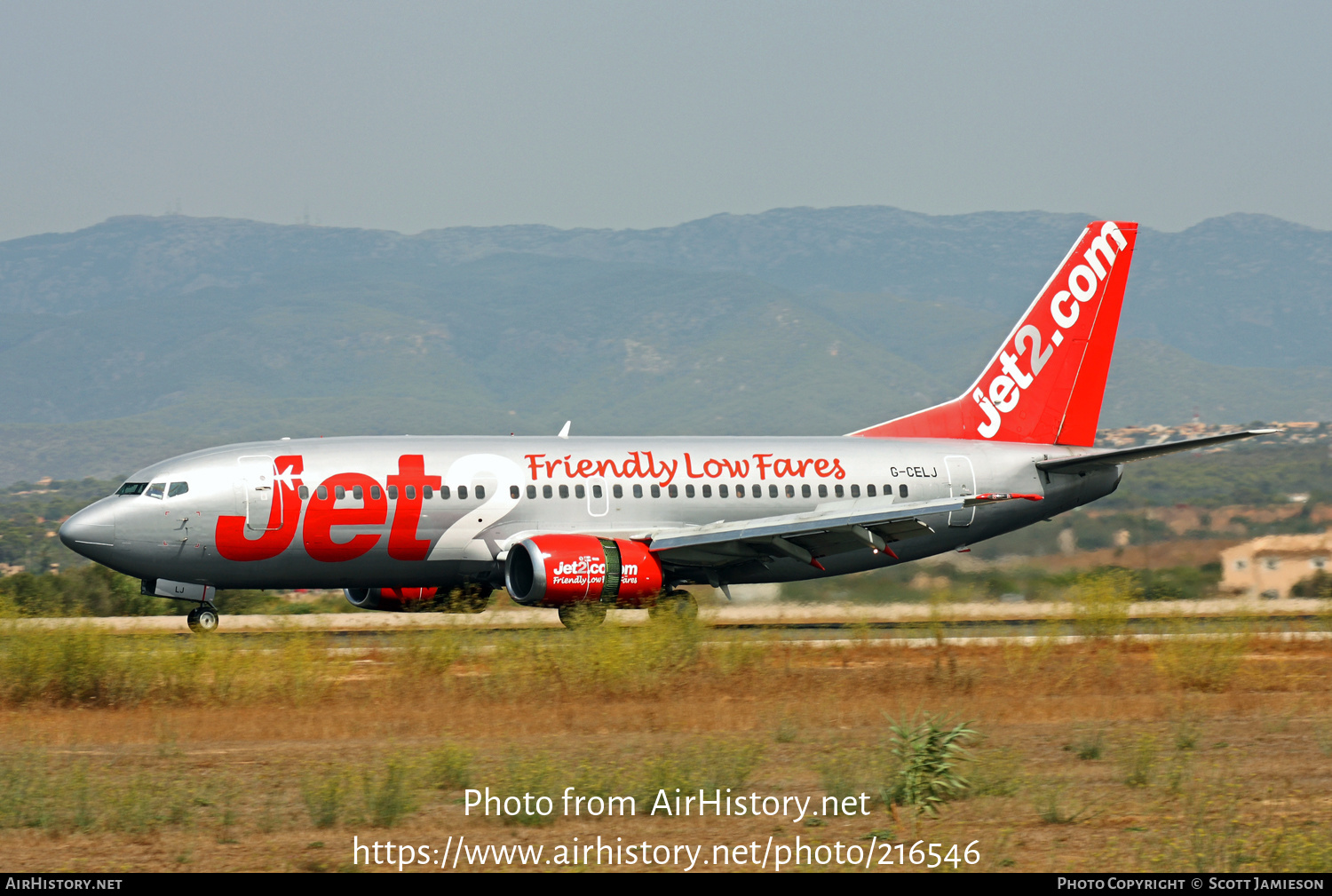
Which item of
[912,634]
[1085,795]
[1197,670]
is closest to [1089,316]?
[912,634]

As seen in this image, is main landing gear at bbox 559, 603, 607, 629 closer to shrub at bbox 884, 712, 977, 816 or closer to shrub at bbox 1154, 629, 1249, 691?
shrub at bbox 1154, 629, 1249, 691

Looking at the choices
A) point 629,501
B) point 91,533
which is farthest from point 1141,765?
point 91,533

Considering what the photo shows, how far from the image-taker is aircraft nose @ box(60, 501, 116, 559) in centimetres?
2878

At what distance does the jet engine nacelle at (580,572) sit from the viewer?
1133 inches

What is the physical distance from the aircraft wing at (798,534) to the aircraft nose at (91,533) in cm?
1018

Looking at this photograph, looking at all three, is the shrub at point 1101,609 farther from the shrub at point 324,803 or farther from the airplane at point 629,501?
the shrub at point 324,803

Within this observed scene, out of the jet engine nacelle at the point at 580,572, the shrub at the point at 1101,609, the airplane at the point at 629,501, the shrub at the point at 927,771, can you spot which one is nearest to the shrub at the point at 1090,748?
the shrub at the point at 927,771

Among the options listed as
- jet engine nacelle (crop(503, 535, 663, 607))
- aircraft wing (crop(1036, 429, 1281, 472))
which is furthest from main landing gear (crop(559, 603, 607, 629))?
aircraft wing (crop(1036, 429, 1281, 472))

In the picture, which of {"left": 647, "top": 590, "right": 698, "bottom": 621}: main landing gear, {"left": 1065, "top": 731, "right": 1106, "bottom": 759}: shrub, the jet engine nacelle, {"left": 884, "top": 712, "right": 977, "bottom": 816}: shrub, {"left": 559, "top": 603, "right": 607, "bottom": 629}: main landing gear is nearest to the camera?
{"left": 884, "top": 712, "right": 977, "bottom": 816}: shrub

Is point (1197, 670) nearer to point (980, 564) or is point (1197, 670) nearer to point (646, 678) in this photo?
point (646, 678)

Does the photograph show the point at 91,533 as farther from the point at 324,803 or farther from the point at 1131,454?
the point at 1131,454

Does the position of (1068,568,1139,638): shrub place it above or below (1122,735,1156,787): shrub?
above

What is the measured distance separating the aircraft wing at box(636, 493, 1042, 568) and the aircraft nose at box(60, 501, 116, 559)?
33.4 feet

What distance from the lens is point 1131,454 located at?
32781 mm
